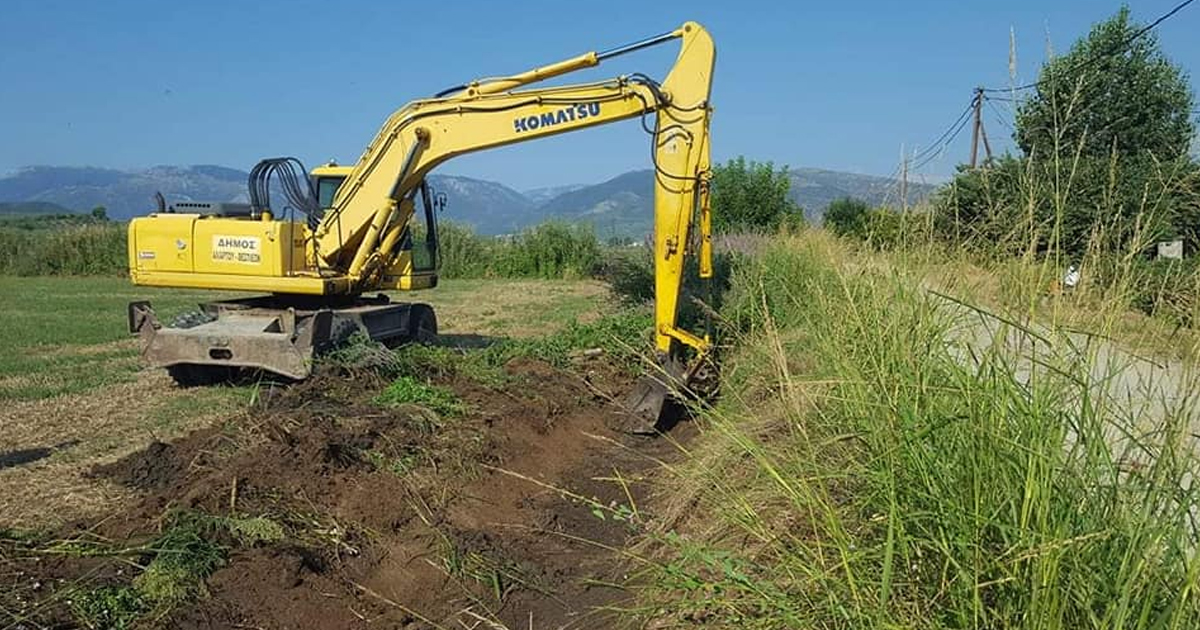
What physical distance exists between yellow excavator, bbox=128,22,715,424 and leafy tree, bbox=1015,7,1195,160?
135 inches

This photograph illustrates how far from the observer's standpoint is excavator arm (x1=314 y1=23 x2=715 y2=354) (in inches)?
356

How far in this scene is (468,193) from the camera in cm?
15388

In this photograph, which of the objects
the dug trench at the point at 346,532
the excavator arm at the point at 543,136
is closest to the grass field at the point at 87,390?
the dug trench at the point at 346,532

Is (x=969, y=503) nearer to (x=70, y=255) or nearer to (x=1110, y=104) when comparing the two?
(x=1110, y=104)

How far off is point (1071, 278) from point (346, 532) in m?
4.32

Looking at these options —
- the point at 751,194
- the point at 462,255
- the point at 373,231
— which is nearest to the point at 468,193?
the point at 462,255

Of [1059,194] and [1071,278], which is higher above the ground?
[1059,194]

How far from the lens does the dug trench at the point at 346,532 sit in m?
4.65

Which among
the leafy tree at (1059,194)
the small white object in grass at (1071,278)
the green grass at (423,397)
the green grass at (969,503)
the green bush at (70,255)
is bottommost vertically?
the green bush at (70,255)

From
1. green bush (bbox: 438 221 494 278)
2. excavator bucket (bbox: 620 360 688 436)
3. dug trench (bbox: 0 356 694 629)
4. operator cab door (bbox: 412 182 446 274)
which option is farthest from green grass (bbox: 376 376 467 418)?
green bush (bbox: 438 221 494 278)

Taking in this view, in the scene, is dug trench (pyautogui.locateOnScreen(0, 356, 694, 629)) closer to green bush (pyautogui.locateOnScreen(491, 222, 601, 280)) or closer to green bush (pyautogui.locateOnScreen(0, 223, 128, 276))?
green bush (pyautogui.locateOnScreen(491, 222, 601, 280))

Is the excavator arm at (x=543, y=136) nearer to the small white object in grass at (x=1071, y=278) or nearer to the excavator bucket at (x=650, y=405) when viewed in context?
the excavator bucket at (x=650, y=405)

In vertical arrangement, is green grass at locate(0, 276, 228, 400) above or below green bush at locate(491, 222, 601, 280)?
below

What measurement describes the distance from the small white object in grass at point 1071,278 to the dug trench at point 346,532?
5.74 feet
